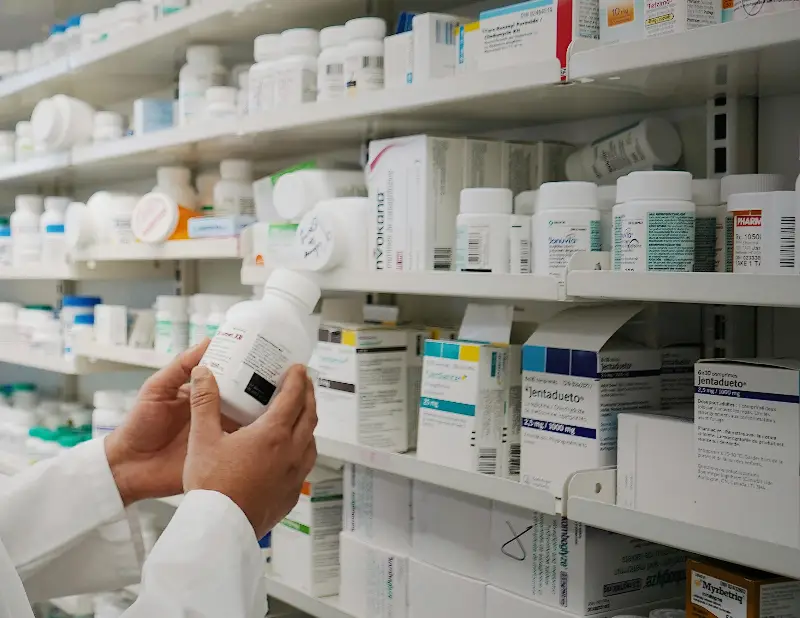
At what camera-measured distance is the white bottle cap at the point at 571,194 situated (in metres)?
1.20

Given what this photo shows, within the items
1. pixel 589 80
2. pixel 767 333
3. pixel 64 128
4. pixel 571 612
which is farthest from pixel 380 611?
pixel 64 128

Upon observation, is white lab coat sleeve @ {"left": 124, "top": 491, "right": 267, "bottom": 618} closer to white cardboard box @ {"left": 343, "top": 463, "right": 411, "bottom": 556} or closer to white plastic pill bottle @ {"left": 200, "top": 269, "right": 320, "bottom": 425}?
white plastic pill bottle @ {"left": 200, "top": 269, "right": 320, "bottom": 425}

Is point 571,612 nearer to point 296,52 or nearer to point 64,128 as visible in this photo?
point 296,52

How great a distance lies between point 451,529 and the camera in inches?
57.7

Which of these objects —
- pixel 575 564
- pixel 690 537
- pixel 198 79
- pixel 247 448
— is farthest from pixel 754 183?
pixel 198 79

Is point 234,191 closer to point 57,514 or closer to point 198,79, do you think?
point 198,79

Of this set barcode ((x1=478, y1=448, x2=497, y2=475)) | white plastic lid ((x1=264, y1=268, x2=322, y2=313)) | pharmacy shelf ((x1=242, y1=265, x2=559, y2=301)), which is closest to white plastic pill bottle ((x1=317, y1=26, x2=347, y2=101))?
pharmacy shelf ((x1=242, y1=265, x2=559, y2=301))

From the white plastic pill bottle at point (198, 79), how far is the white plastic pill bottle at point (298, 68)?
406 millimetres

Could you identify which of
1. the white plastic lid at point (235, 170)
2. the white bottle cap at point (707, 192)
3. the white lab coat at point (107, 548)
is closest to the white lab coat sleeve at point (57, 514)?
the white lab coat at point (107, 548)

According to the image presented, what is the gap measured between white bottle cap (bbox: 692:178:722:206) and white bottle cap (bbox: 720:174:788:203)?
0.03m

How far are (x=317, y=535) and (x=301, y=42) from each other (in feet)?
2.86

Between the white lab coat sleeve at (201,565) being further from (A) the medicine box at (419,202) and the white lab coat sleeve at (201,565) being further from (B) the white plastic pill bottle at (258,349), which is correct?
(A) the medicine box at (419,202)

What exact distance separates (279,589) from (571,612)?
2.23 feet

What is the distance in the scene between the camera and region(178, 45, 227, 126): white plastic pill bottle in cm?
209
